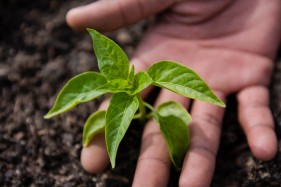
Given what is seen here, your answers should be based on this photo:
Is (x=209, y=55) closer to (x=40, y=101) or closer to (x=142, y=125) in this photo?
(x=142, y=125)

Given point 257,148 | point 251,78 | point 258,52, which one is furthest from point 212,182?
point 258,52

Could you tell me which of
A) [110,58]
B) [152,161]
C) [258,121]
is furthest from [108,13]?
[258,121]

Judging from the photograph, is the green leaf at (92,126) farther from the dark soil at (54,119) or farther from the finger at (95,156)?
the dark soil at (54,119)

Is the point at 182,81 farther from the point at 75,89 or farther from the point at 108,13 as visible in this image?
the point at 108,13

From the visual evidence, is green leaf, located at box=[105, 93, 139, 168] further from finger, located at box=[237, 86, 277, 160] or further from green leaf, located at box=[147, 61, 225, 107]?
finger, located at box=[237, 86, 277, 160]

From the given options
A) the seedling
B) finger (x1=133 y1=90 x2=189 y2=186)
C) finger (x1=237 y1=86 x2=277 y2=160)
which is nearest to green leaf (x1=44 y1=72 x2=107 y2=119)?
the seedling
